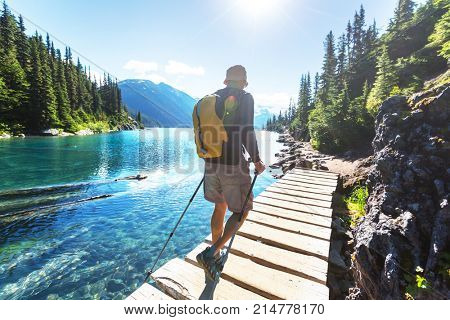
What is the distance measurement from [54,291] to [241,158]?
7236 mm

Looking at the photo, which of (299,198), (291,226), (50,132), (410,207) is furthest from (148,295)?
(50,132)

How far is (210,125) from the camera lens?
10.7 ft

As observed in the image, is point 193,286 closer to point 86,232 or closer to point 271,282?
point 271,282

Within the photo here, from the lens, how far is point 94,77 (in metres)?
118

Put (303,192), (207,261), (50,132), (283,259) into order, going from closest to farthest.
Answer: (207,261) < (283,259) < (303,192) < (50,132)

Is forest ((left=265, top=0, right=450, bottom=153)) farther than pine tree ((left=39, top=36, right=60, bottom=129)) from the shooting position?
No

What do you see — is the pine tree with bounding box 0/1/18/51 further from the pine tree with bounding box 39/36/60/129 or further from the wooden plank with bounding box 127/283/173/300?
the wooden plank with bounding box 127/283/173/300

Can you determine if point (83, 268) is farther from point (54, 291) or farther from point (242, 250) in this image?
point (242, 250)

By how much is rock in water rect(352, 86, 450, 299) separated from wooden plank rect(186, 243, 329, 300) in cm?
168

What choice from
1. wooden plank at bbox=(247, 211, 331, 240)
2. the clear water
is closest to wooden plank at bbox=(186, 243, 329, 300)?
wooden plank at bbox=(247, 211, 331, 240)

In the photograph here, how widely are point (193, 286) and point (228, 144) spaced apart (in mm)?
2254

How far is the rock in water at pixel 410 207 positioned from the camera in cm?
391

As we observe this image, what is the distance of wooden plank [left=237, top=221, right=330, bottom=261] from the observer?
446 cm

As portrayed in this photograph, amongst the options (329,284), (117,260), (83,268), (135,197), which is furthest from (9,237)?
(329,284)
